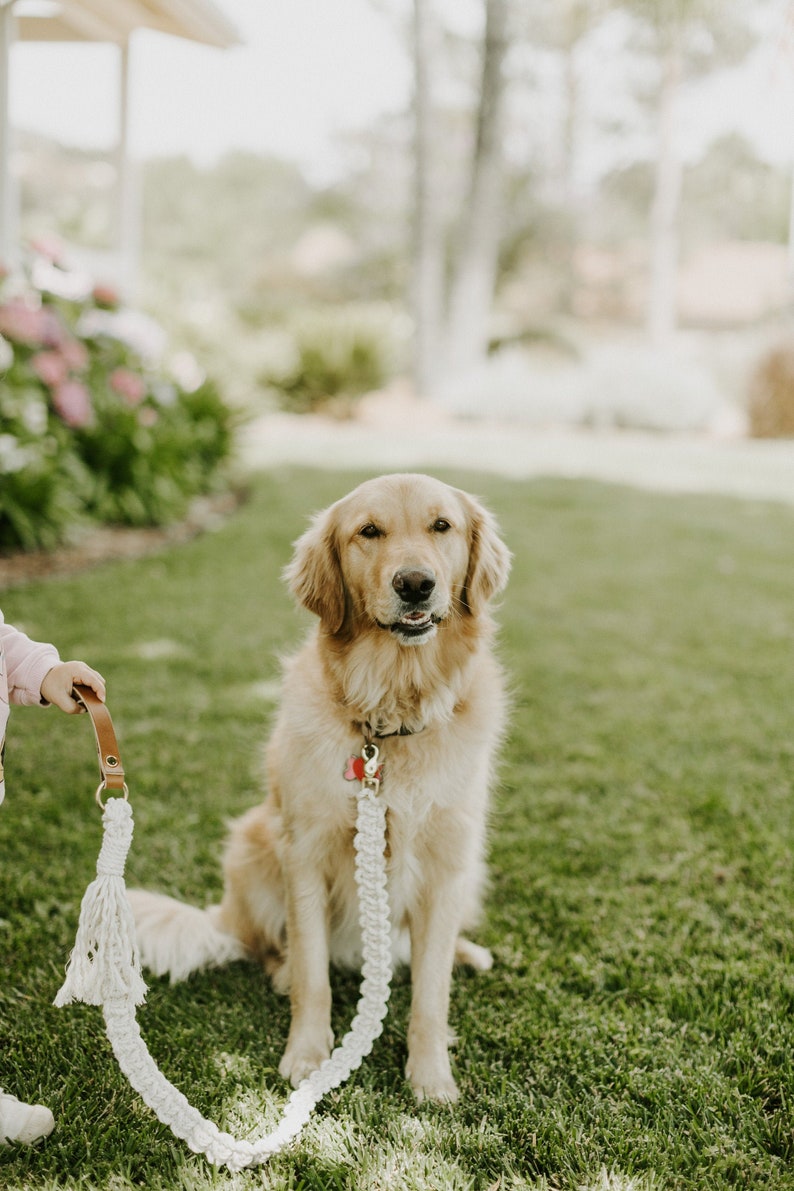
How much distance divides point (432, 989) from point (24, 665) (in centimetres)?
123

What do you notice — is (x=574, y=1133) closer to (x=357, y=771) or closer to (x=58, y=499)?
(x=357, y=771)

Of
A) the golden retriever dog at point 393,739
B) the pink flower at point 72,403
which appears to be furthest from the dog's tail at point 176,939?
the pink flower at point 72,403

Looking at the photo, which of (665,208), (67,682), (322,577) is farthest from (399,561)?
(665,208)

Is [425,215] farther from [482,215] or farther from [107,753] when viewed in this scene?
[107,753]

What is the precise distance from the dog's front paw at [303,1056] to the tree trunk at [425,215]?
15.5 m

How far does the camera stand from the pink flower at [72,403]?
21.5ft

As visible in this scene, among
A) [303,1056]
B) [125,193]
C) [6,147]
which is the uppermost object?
[125,193]

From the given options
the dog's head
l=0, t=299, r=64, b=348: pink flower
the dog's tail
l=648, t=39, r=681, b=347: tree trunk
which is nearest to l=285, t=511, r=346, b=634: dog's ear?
the dog's head

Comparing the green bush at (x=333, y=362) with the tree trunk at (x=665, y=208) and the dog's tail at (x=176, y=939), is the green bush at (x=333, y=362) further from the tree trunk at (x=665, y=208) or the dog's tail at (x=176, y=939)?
the dog's tail at (x=176, y=939)

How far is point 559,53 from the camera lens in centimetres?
2819

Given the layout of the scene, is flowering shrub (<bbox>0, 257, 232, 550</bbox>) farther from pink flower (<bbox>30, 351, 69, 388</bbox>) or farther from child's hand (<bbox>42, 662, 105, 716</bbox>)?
child's hand (<bbox>42, 662, 105, 716</bbox>)

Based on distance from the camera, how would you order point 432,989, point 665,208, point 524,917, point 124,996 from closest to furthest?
point 124,996, point 432,989, point 524,917, point 665,208

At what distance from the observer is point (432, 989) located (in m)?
2.35

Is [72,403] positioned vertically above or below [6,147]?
below
